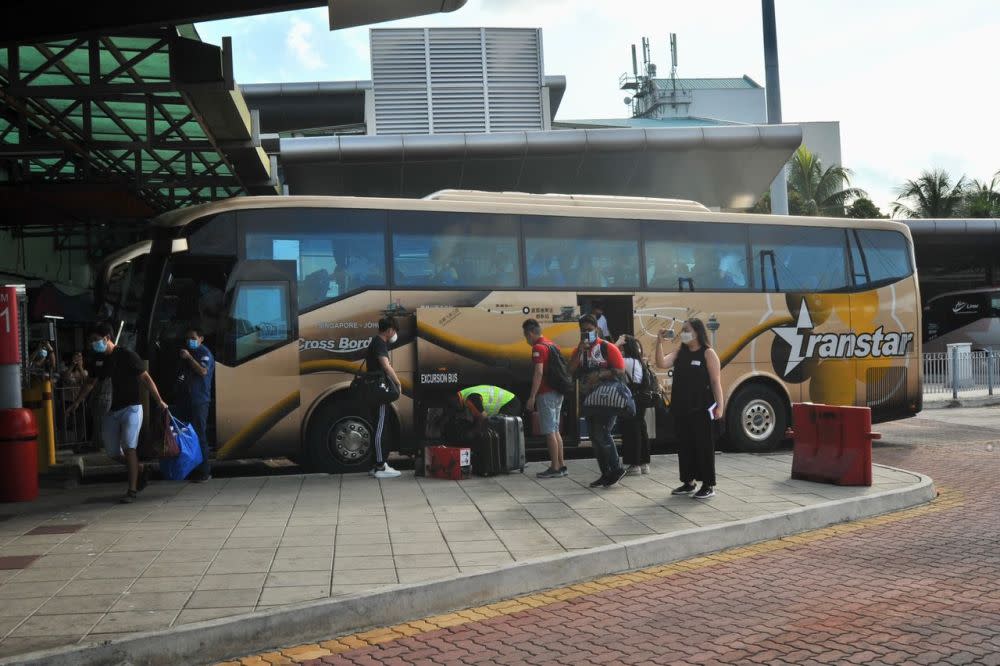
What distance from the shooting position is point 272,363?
1202 centimetres

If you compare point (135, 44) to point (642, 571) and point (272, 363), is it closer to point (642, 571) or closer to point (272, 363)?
point (272, 363)

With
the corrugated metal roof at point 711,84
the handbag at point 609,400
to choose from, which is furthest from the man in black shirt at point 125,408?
the corrugated metal roof at point 711,84

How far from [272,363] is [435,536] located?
481cm

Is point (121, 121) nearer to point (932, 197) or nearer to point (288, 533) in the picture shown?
point (288, 533)

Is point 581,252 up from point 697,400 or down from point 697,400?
up

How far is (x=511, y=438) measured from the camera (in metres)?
11.6

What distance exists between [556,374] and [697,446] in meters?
2.02

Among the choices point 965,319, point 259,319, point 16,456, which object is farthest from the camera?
point 965,319

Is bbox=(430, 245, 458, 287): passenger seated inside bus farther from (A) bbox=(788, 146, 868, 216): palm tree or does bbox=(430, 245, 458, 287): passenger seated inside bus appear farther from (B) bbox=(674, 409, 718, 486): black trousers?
(A) bbox=(788, 146, 868, 216): palm tree

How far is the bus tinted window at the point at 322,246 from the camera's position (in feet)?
40.0

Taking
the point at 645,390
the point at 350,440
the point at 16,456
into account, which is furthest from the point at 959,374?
the point at 16,456

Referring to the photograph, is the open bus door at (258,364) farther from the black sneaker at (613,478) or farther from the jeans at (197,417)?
the black sneaker at (613,478)

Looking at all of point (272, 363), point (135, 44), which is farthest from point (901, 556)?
point (135, 44)

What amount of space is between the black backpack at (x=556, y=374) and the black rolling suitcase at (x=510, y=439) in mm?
876
